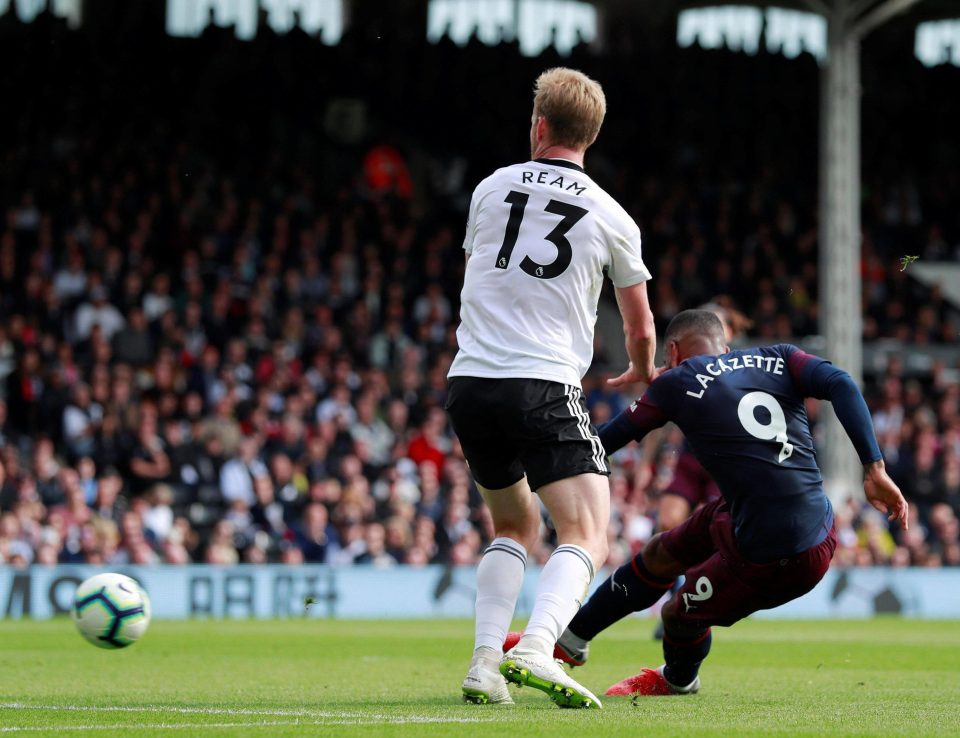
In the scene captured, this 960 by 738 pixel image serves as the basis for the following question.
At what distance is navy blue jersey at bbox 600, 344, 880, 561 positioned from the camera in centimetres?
611

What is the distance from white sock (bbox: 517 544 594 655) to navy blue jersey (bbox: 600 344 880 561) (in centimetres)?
73

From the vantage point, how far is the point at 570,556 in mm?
5527

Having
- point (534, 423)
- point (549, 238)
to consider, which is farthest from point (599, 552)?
point (549, 238)

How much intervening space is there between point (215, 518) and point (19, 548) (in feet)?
7.45

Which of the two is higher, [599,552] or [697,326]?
[697,326]

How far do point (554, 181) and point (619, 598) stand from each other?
1939 mm

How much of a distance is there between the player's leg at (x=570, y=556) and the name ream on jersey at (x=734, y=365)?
822 mm

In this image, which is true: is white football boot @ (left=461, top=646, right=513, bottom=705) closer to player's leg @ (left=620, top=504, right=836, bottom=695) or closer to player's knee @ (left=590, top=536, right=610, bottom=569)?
player's knee @ (left=590, top=536, right=610, bottom=569)

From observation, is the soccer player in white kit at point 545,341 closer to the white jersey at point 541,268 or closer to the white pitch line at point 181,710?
the white jersey at point 541,268

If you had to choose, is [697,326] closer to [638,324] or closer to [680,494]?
[638,324]

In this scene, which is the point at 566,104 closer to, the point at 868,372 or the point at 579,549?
the point at 579,549

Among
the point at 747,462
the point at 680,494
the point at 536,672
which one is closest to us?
the point at 536,672

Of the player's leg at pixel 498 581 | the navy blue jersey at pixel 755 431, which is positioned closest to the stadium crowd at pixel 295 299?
the navy blue jersey at pixel 755 431

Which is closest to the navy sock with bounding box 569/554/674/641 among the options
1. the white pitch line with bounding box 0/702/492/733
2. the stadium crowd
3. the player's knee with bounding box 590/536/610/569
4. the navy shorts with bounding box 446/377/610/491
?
the player's knee with bounding box 590/536/610/569
